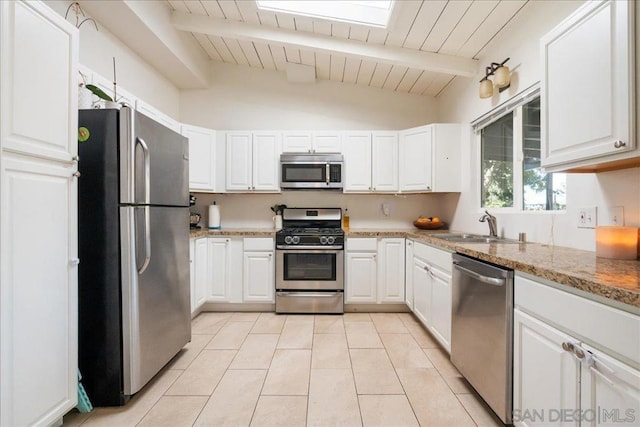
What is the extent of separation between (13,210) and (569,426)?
2313 millimetres

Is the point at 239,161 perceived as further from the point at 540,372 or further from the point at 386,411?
the point at 540,372

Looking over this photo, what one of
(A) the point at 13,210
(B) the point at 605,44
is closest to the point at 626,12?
(B) the point at 605,44

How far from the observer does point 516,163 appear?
2.40m

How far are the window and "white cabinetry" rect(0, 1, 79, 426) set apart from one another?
9.49 ft

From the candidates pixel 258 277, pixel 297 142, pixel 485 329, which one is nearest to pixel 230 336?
pixel 258 277

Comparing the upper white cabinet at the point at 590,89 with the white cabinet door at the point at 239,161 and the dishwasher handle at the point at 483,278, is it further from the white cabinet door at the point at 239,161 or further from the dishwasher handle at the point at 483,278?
the white cabinet door at the point at 239,161

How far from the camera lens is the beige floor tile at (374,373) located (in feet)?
6.03

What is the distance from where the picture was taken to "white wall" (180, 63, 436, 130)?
12.4ft

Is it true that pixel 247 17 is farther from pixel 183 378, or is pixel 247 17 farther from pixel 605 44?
pixel 183 378

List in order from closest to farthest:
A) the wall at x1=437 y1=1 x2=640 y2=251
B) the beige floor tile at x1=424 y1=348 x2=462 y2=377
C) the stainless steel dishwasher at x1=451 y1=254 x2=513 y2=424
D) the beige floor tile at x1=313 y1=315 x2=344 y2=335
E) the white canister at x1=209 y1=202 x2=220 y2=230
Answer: the stainless steel dishwasher at x1=451 y1=254 x2=513 y2=424 < the wall at x1=437 y1=1 x2=640 y2=251 < the beige floor tile at x1=424 y1=348 x2=462 y2=377 < the beige floor tile at x1=313 y1=315 x2=344 y2=335 < the white canister at x1=209 y1=202 x2=220 y2=230

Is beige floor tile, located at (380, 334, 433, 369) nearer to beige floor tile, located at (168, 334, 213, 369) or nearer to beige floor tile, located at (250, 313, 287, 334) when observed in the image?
beige floor tile, located at (250, 313, 287, 334)

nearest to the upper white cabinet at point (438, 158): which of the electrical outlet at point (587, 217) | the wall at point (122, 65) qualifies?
the electrical outlet at point (587, 217)

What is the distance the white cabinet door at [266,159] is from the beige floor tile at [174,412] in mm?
2268

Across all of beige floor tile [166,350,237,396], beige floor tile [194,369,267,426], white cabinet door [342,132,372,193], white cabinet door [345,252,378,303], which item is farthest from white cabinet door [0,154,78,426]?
white cabinet door [342,132,372,193]
